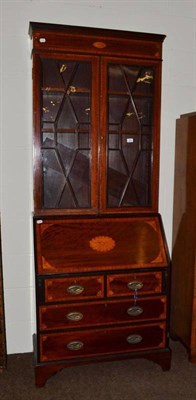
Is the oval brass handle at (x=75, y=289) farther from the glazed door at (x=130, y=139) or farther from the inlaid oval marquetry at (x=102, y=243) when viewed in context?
the glazed door at (x=130, y=139)

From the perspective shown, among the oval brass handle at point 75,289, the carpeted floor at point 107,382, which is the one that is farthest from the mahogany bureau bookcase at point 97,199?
the carpeted floor at point 107,382

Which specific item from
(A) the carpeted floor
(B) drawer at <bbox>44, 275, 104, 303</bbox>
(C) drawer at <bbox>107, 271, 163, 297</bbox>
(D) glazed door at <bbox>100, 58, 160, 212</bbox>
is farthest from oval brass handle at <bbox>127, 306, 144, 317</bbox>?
(D) glazed door at <bbox>100, 58, 160, 212</bbox>

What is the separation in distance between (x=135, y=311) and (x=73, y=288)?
0.45m

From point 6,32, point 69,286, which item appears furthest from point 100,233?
point 6,32

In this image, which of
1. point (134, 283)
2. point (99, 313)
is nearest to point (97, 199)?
point (134, 283)

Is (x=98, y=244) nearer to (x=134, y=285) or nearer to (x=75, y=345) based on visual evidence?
(x=134, y=285)

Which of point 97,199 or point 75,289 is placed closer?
point 75,289

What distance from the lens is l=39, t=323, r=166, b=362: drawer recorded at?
7.23 feet

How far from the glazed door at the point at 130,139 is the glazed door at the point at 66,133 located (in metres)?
0.11

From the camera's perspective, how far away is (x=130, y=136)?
252 centimetres

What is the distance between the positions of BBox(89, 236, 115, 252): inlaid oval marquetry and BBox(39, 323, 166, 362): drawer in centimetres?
53

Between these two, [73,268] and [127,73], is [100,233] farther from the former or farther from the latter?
[127,73]

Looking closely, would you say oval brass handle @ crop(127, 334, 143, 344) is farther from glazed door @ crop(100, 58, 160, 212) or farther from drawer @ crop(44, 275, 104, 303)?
glazed door @ crop(100, 58, 160, 212)

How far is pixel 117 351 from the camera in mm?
2316
